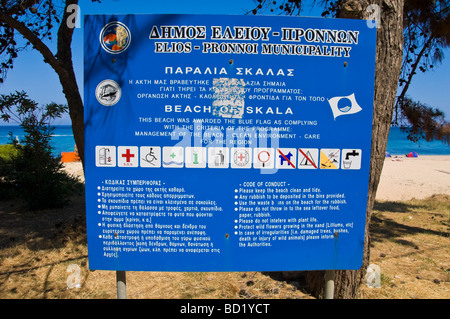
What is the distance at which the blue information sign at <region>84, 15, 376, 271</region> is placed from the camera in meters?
1.80

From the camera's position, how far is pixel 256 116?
5.96 ft

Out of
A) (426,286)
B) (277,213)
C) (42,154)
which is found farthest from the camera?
(42,154)

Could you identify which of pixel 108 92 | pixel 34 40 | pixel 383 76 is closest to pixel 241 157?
pixel 108 92

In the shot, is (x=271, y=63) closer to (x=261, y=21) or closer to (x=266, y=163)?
(x=261, y=21)

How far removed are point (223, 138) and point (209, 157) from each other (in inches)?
5.9

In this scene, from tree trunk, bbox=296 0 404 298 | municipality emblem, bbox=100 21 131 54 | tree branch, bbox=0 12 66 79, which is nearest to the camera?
municipality emblem, bbox=100 21 131 54

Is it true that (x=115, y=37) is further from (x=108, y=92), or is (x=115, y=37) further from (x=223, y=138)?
(x=223, y=138)

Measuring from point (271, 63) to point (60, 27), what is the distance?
3.67m

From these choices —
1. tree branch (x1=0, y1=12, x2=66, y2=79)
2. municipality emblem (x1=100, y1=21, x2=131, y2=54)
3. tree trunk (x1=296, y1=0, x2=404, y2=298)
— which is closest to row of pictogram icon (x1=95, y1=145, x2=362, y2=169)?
municipality emblem (x1=100, y1=21, x2=131, y2=54)

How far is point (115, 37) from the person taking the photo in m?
1.80

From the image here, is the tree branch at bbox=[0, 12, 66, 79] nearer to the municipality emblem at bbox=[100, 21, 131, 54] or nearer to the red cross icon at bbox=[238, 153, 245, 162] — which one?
the municipality emblem at bbox=[100, 21, 131, 54]

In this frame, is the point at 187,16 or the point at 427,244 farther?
the point at 427,244

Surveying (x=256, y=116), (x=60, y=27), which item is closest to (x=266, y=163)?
(x=256, y=116)

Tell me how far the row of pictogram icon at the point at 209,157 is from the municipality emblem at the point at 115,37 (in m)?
0.61
